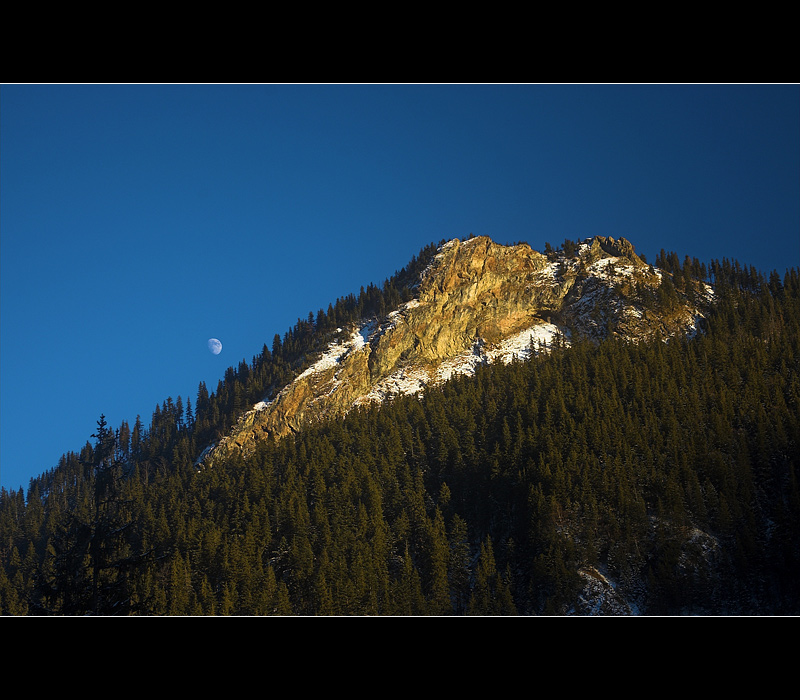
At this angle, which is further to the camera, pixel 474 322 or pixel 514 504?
pixel 474 322

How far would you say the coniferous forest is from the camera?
7325cm

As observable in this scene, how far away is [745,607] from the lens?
7294 centimetres

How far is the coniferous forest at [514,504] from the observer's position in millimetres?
73250

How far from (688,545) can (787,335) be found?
5885 centimetres

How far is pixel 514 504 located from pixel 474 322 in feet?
261

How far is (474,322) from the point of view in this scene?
16338cm

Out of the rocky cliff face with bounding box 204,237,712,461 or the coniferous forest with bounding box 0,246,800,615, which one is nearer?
the coniferous forest with bounding box 0,246,800,615

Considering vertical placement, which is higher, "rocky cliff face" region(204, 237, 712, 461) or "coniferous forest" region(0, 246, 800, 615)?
"rocky cliff face" region(204, 237, 712, 461)

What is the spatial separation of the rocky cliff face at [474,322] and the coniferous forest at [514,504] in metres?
26.8

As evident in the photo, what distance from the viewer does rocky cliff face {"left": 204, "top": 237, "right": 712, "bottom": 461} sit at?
150 metres

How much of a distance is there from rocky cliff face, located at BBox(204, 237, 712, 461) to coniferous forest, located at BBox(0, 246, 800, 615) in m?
26.8
